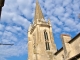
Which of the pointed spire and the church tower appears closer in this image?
the church tower

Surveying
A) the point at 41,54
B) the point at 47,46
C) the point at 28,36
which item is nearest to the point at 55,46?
the point at 47,46

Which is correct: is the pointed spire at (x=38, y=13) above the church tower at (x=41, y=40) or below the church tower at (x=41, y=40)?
above

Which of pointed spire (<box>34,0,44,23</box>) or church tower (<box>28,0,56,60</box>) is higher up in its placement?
pointed spire (<box>34,0,44,23</box>)

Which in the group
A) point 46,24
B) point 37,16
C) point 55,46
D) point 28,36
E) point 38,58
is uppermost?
point 37,16

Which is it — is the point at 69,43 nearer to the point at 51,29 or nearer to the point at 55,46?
the point at 55,46

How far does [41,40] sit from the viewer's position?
96.2 feet

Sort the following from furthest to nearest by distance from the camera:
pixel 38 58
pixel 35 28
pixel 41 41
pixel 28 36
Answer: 1. pixel 28 36
2. pixel 35 28
3. pixel 41 41
4. pixel 38 58

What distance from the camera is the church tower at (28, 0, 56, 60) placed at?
2744 cm

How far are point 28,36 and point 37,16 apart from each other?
5.41m

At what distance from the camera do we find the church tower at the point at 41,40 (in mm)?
27438

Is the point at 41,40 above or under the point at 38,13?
under

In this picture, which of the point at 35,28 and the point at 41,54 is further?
the point at 35,28

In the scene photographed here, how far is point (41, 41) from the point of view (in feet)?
95.7

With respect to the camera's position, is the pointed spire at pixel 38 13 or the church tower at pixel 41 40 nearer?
the church tower at pixel 41 40
